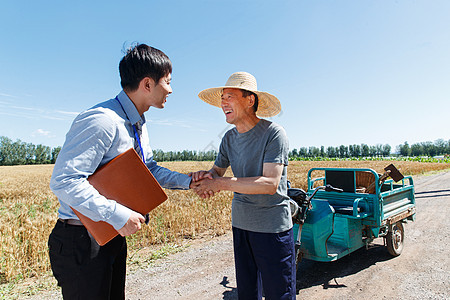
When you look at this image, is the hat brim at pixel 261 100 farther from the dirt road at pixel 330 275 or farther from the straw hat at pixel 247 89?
the dirt road at pixel 330 275

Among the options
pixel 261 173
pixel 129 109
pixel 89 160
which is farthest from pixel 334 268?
pixel 89 160

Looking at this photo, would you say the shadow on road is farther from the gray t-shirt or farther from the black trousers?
the black trousers

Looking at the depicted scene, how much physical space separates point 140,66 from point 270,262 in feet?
5.92

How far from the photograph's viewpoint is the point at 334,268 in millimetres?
4438

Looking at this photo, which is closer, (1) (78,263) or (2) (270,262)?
(1) (78,263)

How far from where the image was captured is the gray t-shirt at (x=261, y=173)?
7.34 feet

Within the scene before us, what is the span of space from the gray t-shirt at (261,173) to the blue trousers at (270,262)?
80mm

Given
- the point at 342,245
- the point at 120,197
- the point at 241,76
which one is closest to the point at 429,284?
the point at 342,245

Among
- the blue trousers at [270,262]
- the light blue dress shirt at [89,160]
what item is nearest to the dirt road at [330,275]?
the blue trousers at [270,262]

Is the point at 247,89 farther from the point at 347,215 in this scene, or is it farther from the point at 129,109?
the point at 347,215

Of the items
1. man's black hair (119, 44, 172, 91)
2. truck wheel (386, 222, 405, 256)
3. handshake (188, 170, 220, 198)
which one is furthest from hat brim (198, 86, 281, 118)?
truck wheel (386, 222, 405, 256)

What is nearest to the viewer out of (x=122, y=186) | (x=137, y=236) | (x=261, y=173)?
(x=122, y=186)

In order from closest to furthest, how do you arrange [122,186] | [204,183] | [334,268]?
[122,186] → [204,183] → [334,268]

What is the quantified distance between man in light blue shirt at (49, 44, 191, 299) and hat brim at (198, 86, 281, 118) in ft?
2.71
